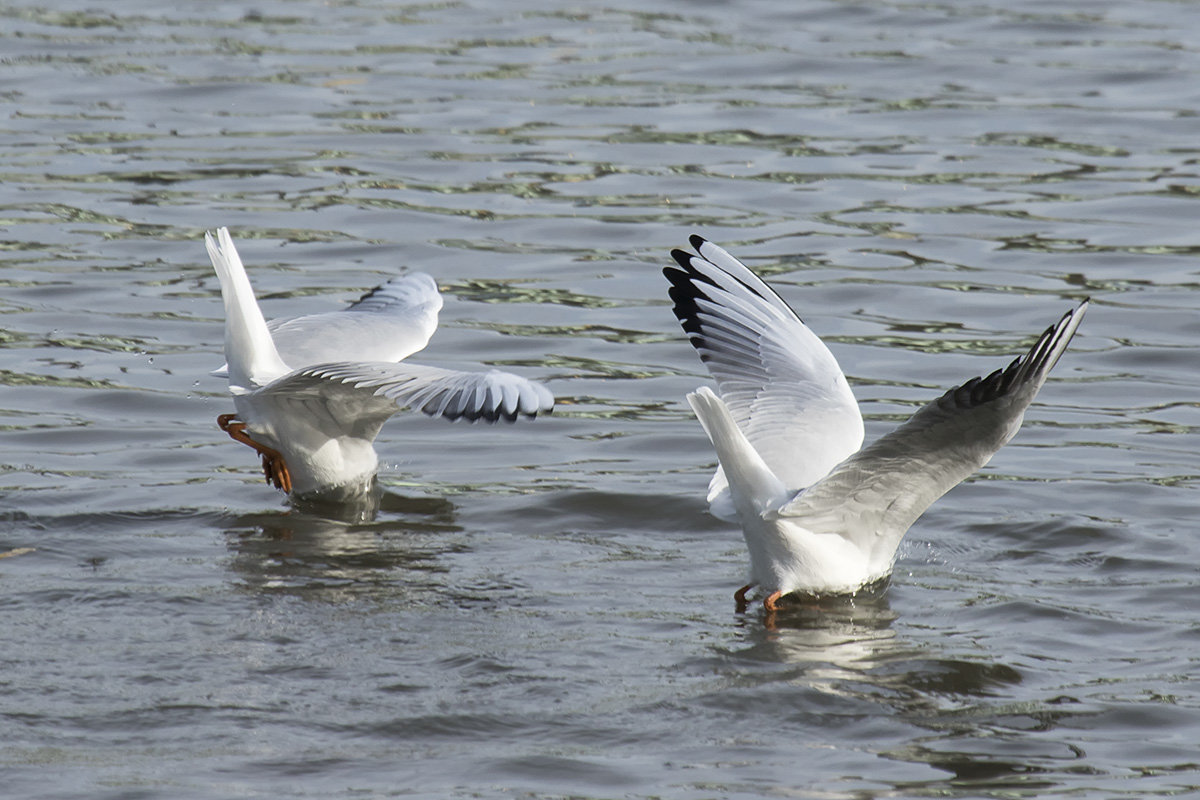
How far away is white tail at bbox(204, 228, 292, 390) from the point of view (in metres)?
Answer: 7.77

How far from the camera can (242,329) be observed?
7.94 metres

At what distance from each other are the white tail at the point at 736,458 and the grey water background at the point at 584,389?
0.57 metres

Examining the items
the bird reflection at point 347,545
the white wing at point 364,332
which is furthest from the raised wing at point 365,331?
→ the bird reflection at point 347,545

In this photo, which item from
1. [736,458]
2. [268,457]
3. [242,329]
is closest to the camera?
[736,458]

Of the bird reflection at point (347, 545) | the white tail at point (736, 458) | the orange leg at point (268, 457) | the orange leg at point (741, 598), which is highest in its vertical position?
the white tail at point (736, 458)

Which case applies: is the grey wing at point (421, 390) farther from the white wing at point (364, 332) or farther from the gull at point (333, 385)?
the white wing at point (364, 332)

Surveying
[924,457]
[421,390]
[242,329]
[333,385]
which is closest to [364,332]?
[333,385]

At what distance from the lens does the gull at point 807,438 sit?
20.7 ft

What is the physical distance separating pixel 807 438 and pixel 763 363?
0.70 m

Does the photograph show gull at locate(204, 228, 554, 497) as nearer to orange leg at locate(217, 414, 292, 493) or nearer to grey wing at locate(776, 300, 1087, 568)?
orange leg at locate(217, 414, 292, 493)

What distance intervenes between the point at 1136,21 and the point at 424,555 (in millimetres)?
12421

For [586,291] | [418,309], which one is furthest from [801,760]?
[586,291]

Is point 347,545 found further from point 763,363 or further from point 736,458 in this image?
point 736,458

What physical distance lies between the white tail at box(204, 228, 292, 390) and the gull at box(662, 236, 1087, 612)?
5.83ft
